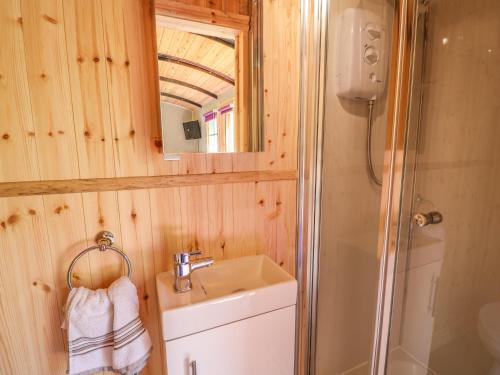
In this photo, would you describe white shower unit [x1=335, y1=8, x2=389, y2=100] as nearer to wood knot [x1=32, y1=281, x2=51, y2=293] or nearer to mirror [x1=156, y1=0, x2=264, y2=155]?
mirror [x1=156, y1=0, x2=264, y2=155]

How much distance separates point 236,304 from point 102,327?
1.62 feet

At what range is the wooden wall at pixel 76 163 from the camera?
0.85 m

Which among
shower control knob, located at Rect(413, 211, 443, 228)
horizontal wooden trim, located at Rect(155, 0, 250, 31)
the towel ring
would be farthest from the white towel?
shower control knob, located at Rect(413, 211, 443, 228)

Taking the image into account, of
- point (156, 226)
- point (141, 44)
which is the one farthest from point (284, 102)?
point (156, 226)

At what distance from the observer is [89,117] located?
36.8 inches

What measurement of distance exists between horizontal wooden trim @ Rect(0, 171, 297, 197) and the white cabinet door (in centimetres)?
60

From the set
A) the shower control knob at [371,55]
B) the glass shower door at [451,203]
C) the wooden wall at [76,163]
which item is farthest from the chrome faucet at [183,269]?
the shower control knob at [371,55]

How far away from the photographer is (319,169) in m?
1.33

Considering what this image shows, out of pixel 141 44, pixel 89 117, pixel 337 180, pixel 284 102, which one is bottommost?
pixel 337 180

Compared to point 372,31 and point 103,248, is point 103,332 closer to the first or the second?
point 103,248

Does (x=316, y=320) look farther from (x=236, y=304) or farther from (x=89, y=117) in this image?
(x=89, y=117)

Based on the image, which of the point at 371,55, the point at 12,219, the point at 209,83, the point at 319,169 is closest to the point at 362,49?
the point at 371,55

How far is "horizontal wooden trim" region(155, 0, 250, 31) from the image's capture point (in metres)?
0.98

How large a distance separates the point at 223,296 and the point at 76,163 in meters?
0.74
